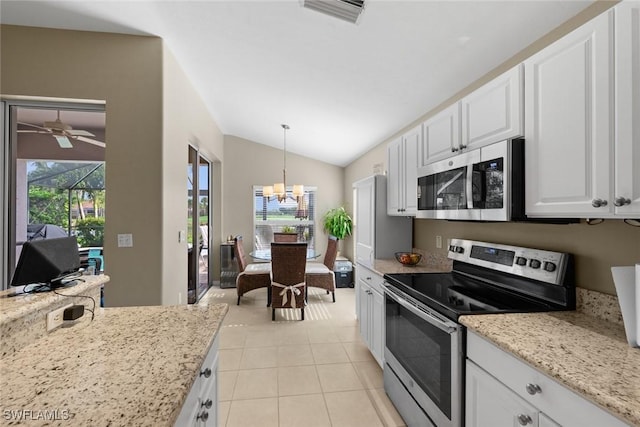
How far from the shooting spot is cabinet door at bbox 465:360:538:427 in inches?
43.6

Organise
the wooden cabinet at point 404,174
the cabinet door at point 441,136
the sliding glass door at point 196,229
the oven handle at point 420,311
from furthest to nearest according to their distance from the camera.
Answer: the sliding glass door at point 196,229 → the wooden cabinet at point 404,174 → the cabinet door at point 441,136 → the oven handle at point 420,311

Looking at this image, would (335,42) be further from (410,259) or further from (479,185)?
(410,259)

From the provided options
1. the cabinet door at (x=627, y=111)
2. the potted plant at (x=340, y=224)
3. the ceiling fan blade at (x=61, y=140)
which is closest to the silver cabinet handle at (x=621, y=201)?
the cabinet door at (x=627, y=111)

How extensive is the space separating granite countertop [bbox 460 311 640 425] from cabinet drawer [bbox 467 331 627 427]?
46 millimetres

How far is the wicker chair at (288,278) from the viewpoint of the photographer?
3900mm

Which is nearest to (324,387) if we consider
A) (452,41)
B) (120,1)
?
(452,41)

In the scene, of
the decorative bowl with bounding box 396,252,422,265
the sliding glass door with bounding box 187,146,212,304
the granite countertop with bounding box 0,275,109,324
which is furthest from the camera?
the sliding glass door with bounding box 187,146,212,304

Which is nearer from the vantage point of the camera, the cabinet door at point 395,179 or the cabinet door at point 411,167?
the cabinet door at point 411,167

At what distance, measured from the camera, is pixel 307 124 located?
14.5 feet

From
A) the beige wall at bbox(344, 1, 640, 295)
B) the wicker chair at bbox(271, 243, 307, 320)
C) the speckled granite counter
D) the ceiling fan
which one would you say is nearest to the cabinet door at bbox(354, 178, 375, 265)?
the speckled granite counter

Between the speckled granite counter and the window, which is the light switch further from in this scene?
the window

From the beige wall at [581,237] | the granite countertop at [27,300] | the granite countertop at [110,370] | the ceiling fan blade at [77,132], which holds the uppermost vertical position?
the ceiling fan blade at [77,132]

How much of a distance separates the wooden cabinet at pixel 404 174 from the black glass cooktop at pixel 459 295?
0.65m

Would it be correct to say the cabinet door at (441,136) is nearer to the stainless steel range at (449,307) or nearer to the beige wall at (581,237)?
the beige wall at (581,237)
